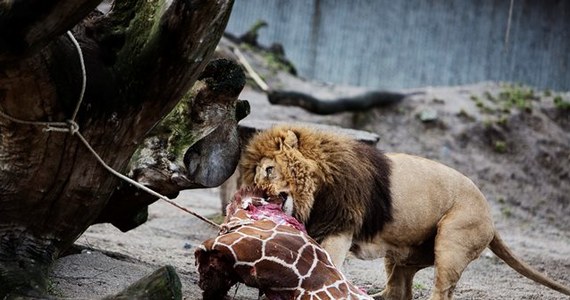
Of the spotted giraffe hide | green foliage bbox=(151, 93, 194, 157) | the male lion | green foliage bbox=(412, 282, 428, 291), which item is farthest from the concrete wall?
the spotted giraffe hide

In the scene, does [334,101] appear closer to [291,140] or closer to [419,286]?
[419,286]

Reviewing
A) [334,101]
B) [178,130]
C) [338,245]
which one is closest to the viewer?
[178,130]

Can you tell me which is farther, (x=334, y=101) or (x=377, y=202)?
(x=334, y=101)

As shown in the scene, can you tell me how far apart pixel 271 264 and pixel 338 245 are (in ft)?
3.77

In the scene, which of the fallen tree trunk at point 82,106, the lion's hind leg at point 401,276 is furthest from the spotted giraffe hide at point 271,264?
the lion's hind leg at point 401,276

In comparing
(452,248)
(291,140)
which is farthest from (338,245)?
(452,248)

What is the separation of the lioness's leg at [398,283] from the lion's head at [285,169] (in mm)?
1141

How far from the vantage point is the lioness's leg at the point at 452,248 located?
5.36 metres

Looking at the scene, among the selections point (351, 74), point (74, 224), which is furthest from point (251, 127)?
point (351, 74)

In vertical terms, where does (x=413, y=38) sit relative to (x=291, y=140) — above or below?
below

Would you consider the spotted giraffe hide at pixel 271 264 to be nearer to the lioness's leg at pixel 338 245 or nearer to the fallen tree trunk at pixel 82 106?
the fallen tree trunk at pixel 82 106

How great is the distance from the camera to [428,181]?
5.52 m

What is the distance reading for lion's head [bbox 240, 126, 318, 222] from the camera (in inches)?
195

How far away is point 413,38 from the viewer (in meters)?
13.9
